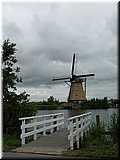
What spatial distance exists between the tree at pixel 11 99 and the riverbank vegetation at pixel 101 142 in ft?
8.82

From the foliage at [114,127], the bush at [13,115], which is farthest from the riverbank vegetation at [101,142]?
→ the bush at [13,115]

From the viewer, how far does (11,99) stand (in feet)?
37.9

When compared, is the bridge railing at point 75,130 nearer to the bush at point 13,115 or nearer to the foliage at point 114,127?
the foliage at point 114,127

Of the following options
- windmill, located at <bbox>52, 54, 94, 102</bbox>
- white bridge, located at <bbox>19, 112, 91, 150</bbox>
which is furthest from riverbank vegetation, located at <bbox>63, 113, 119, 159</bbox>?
windmill, located at <bbox>52, 54, 94, 102</bbox>

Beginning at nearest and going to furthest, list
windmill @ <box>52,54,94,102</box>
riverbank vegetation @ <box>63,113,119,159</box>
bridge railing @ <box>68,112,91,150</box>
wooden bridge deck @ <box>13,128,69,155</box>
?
riverbank vegetation @ <box>63,113,119,159</box> → wooden bridge deck @ <box>13,128,69,155</box> → bridge railing @ <box>68,112,91,150</box> → windmill @ <box>52,54,94,102</box>

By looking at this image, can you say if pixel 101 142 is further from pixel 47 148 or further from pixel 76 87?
pixel 76 87

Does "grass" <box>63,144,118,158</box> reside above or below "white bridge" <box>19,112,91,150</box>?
below

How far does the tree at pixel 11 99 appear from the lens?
444 inches

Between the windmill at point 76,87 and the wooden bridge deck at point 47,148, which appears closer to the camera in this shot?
the wooden bridge deck at point 47,148

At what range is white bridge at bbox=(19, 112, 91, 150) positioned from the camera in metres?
8.88

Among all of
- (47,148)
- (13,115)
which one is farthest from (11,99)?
(47,148)

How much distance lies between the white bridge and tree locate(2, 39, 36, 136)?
42cm

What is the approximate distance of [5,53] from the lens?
468 inches

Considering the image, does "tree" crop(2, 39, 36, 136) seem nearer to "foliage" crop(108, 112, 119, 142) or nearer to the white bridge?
the white bridge
